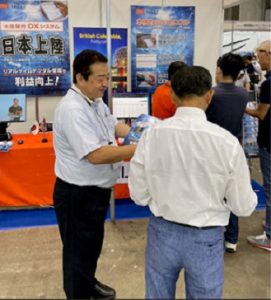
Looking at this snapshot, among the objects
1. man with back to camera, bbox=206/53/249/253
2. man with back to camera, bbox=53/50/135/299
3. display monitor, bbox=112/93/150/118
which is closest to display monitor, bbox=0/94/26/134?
display monitor, bbox=112/93/150/118

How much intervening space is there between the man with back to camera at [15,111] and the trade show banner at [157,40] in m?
1.38

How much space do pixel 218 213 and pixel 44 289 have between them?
1.41 meters

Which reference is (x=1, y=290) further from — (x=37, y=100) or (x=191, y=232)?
(x=37, y=100)

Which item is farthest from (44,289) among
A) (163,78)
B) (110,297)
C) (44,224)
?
(163,78)

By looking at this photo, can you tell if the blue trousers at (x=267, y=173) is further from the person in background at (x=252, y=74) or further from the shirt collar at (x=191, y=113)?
the person in background at (x=252, y=74)

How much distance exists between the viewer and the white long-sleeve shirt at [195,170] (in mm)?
1097

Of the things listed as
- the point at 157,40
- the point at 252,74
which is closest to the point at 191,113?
the point at 157,40

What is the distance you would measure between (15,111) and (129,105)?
3.66 ft

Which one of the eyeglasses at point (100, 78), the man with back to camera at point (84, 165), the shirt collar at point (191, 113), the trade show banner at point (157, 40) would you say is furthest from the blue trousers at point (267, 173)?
the trade show banner at point (157, 40)

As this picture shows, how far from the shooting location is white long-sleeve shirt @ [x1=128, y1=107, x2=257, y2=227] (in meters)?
1.10

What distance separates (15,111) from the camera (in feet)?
11.2

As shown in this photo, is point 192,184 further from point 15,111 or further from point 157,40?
point 157,40

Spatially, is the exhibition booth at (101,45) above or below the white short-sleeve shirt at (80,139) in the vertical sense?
above

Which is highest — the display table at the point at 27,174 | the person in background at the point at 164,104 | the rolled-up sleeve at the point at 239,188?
the person in background at the point at 164,104
